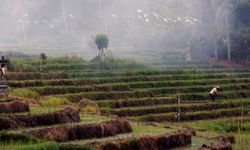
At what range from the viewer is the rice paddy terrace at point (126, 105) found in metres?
18.0

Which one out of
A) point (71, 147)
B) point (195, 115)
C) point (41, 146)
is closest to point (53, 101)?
point (195, 115)

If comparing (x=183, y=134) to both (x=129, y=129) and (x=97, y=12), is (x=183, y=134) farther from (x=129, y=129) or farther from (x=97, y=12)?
(x=97, y=12)

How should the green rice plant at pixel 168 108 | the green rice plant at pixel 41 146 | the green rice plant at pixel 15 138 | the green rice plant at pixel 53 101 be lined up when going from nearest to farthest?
the green rice plant at pixel 41 146 → the green rice plant at pixel 15 138 → the green rice plant at pixel 53 101 → the green rice plant at pixel 168 108

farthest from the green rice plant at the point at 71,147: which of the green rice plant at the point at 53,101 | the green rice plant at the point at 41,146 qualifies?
the green rice plant at the point at 53,101

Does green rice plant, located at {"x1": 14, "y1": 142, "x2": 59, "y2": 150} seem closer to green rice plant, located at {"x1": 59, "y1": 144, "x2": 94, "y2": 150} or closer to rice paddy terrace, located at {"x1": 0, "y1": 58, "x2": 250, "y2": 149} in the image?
rice paddy terrace, located at {"x1": 0, "y1": 58, "x2": 250, "y2": 149}

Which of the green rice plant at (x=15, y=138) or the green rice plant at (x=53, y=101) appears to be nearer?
the green rice plant at (x=15, y=138)

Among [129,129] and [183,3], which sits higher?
[183,3]

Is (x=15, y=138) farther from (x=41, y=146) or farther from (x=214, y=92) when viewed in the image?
(x=214, y=92)

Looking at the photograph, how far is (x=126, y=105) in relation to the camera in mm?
33281

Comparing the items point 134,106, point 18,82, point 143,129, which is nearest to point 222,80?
point 134,106

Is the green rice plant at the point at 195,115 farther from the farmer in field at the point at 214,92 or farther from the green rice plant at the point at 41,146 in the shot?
the green rice plant at the point at 41,146

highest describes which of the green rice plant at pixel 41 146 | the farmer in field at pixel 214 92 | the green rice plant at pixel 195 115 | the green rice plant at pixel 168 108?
the green rice plant at pixel 41 146

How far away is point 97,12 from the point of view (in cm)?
7281

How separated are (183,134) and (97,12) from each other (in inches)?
2141
